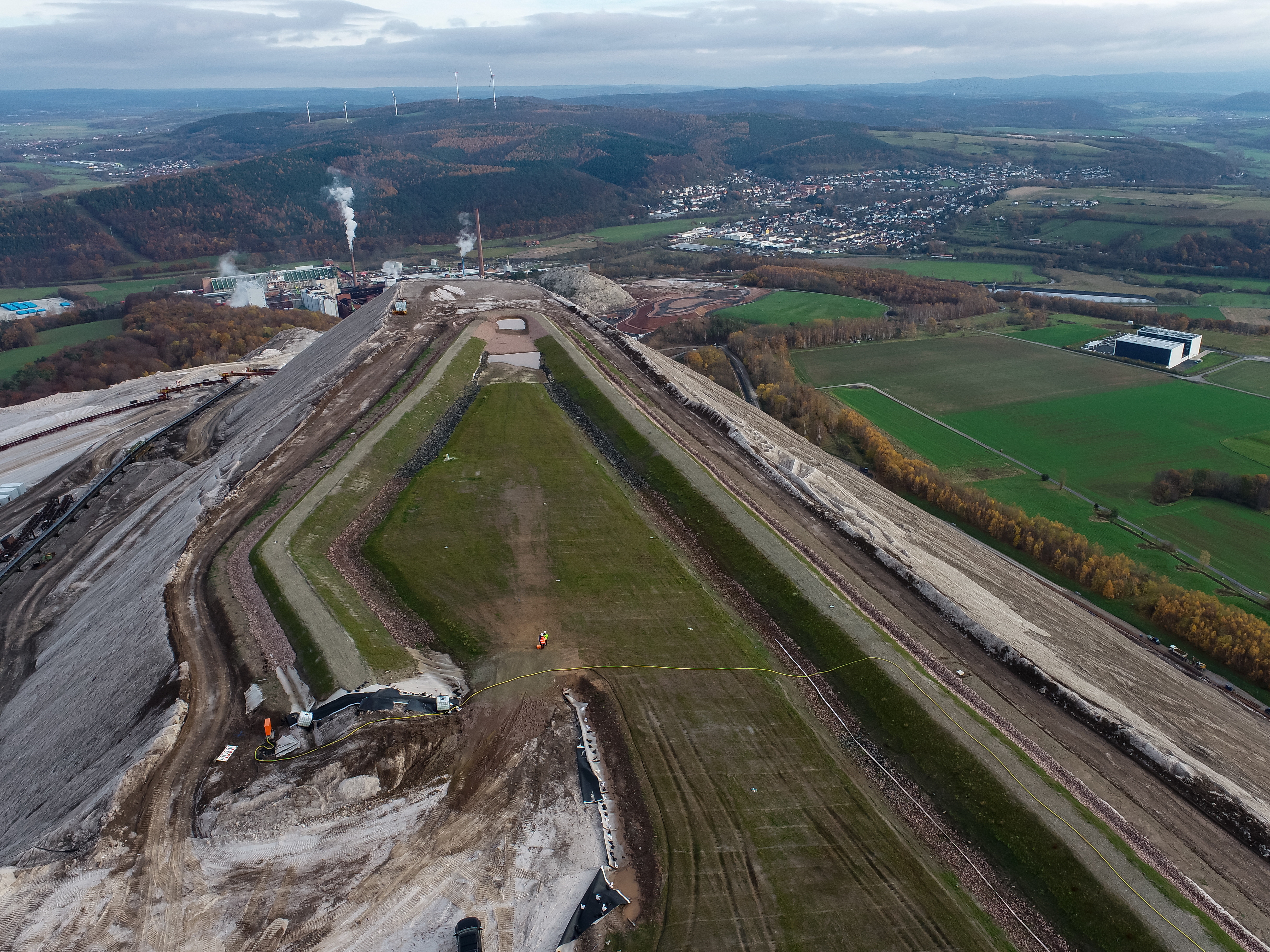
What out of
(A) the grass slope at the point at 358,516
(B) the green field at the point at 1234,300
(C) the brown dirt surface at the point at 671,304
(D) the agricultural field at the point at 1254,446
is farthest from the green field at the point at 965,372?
(B) the green field at the point at 1234,300

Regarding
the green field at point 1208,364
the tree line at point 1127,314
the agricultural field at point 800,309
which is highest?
the agricultural field at point 800,309

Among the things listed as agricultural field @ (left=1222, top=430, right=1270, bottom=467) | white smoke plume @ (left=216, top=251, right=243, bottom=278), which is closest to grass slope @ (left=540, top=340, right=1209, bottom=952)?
agricultural field @ (left=1222, top=430, right=1270, bottom=467)

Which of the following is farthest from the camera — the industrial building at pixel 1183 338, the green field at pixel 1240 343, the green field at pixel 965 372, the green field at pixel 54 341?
the green field at pixel 1240 343

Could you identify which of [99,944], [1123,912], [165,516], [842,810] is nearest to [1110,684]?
[1123,912]

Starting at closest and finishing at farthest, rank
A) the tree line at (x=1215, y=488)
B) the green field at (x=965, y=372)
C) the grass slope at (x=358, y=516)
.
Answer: the grass slope at (x=358, y=516), the tree line at (x=1215, y=488), the green field at (x=965, y=372)

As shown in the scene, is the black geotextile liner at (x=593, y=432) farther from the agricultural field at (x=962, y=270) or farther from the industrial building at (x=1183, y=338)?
the agricultural field at (x=962, y=270)

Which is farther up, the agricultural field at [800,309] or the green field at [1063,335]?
→ the agricultural field at [800,309]

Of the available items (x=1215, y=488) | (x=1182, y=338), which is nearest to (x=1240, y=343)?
(x=1182, y=338)
